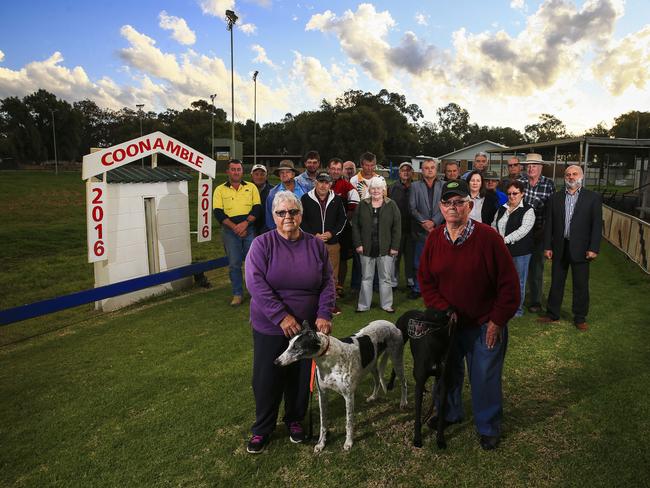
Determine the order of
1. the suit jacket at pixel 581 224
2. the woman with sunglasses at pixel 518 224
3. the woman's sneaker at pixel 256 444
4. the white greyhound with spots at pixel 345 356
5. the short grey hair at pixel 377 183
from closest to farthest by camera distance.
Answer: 1. the white greyhound with spots at pixel 345 356
2. the woman's sneaker at pixel 256 444
3. the suit jacket at pixel 581 224
4. the woman with sunglasses at pixel 518 224
5. the short grey hair at pixel 377 183

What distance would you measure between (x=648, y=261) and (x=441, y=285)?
8114 millimetres

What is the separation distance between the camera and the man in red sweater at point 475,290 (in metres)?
3.06

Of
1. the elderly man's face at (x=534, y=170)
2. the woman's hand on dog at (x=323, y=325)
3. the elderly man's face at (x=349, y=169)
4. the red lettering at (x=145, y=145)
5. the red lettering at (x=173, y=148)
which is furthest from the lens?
the elderly man's face at (x=349, y=169)

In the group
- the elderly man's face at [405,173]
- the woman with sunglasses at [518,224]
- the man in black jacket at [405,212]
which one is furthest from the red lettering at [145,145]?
the woman with sunglasses at [518,224]

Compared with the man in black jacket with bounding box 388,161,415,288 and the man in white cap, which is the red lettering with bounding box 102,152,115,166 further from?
the man in black jacket with bounding box 388,161,415,288

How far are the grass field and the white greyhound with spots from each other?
35 centimetres

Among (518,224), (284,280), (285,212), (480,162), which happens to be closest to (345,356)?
(284,280)

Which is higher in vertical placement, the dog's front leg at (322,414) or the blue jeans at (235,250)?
the blue jeans at (235,250)

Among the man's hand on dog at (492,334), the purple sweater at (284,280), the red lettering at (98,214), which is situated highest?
the red lettering at (98,214)

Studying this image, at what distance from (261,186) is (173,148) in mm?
1942

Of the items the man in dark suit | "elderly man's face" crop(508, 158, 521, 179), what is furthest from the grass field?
"elderly man's face" crop(508, 158, 521, 179)

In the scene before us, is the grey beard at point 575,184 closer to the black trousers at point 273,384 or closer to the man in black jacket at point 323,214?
the man in black jacket at point 323,214

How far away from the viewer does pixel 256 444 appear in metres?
3.37

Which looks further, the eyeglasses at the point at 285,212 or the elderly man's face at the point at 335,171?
the elderly man's face at the point at 335,171
